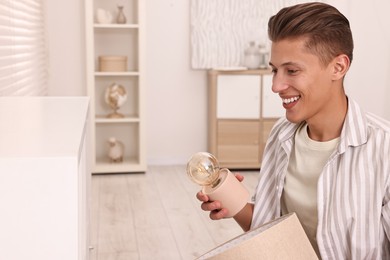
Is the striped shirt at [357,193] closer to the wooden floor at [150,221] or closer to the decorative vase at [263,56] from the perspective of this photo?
the wooden floor at [150,221]

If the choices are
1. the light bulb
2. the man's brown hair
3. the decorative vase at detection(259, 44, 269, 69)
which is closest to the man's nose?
the man's brown hair

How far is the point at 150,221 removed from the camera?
3658mm

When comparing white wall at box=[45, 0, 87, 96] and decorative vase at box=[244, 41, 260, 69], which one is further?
decorative vase at box=[244, 41, 260, 69]

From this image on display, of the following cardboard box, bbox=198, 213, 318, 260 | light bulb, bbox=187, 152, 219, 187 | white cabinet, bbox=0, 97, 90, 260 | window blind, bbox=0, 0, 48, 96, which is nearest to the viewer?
white cabinet, bbox=0, 97, 90, 260

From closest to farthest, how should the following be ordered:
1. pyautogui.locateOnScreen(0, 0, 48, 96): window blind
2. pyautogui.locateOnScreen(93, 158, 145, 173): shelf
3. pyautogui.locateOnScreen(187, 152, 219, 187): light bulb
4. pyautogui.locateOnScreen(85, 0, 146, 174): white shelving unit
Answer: pyautogui.locateOnScreen(187, 152, 219, 187): light bulb → pyautogui.locateOnScreen(0, 0, 48, 96): window blind → pyautogui.locateOnScreen(85, 0, 146, 174): white shelving unit → pyautogui.locateOnScreen(93, 158, 145, 173): shelf

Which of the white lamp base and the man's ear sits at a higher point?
the man's ear

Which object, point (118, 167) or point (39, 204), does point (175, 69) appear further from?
point (39, 204)

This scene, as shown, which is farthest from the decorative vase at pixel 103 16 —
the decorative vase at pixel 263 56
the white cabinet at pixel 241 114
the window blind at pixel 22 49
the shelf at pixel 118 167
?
the decorative vase at pixel 263 56

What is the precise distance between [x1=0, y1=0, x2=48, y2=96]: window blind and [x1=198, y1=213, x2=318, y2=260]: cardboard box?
1.77 m

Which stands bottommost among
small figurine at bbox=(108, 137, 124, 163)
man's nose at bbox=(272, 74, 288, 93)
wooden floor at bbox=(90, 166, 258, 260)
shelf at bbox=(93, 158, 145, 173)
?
wooden floor at bbox=(90, 166, 258, 260)

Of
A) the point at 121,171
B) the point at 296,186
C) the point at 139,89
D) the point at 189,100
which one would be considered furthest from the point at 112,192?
the point at 296,186

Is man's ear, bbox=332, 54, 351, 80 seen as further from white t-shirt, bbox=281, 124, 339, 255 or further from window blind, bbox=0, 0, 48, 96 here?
window blind, bbox=0, 0, 48, 96

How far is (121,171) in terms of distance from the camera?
491 cm

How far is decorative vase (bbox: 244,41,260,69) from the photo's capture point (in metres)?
5.06
